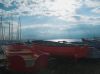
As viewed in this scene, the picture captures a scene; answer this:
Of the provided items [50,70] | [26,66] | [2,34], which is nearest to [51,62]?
[50,70]

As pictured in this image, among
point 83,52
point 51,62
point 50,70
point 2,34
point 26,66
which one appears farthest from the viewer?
point 2,34

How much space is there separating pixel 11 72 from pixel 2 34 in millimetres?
42249

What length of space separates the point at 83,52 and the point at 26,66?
7.54 metres

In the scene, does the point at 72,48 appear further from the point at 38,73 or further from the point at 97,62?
the point at 38,73

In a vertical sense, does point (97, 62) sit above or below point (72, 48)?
below

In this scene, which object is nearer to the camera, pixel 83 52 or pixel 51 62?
pixel 51 62

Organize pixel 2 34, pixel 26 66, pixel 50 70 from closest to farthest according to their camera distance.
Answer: pixel 26 66 < pixel 50 70 < pixel 2 34

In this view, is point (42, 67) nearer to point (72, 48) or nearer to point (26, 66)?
point (26, 66)

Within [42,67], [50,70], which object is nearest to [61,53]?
[50,70]

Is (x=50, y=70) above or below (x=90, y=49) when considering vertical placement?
below

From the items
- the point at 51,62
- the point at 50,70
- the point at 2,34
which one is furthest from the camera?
the point at 2,34

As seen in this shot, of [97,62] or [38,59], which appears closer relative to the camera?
[38,59]

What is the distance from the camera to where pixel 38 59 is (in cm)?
1383

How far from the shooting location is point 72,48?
20281mm
